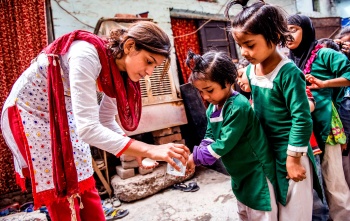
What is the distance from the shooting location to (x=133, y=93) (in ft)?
4.84

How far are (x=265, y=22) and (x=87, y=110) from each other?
100 cm

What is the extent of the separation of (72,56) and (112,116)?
1.94ft

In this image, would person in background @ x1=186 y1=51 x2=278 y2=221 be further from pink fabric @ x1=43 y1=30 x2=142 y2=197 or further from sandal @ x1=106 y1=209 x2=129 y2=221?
sandal @ x1=106 y1=209 x2=129 y2=221

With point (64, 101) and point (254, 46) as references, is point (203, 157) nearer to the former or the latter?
point (254, 46)

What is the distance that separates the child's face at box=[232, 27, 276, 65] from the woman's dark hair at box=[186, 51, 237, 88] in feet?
0.62

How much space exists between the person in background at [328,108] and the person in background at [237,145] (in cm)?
72

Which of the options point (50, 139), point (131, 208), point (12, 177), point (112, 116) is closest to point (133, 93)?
point (112, 116)

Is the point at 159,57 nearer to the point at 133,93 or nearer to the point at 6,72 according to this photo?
the point at 133,93

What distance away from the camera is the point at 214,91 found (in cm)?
137

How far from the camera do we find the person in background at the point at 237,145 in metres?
1.23

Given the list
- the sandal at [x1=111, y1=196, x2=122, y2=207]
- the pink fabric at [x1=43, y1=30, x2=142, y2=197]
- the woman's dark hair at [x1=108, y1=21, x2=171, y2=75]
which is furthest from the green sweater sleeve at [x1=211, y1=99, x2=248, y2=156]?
the sandal at [x1=111, y1=196, x2=122, y2=207]

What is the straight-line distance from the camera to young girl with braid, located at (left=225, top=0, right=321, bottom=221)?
111 cm

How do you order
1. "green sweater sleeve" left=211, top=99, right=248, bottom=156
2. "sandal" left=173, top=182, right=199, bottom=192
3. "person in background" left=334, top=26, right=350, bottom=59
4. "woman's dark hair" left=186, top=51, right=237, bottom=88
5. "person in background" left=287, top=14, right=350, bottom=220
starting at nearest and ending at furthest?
"green sweater sleeve" left=211, top=99, right=248, bottom=156
"woman's dark hair" left=186, top=51, right=237, bottom=88
"person in background" left=287, top=14, right=350, bottom=220
"person in background" left=334, top=26, right=350, bottom=59
"sandal" left=173, top=182, right=199, bottom=192

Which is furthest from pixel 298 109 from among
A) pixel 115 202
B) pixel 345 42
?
pixel 115 202
